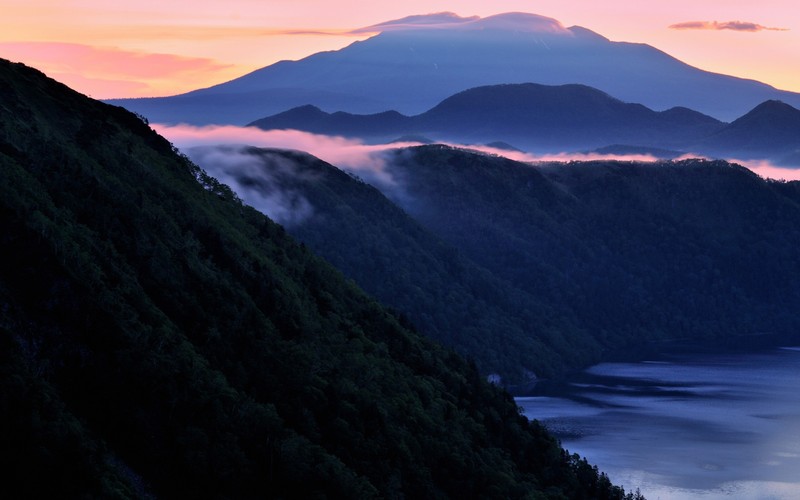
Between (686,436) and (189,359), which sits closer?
(189,359)

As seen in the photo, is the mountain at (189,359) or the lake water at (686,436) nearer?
the mountain at (189,359)

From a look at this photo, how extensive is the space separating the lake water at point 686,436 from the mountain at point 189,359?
19.2 m

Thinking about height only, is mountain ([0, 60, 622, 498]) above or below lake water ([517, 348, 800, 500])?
above

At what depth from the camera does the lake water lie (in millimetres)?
129500

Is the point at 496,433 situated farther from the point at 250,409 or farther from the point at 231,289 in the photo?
the point at 250,409

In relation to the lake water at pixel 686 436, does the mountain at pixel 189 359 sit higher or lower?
higher

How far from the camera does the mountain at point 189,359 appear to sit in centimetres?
6481

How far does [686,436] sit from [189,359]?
310 feet

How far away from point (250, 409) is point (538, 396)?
12364cm

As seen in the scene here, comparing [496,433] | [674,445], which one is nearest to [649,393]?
[674,445]

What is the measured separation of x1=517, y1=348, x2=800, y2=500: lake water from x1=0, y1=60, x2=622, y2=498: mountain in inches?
756

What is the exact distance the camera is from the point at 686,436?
158m

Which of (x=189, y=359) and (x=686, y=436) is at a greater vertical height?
(x=189, y=359)

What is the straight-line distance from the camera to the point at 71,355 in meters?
66.6
